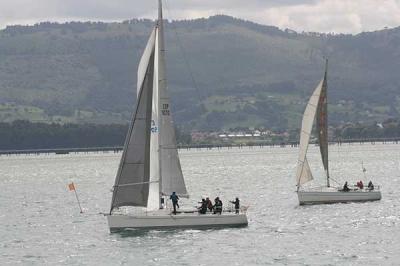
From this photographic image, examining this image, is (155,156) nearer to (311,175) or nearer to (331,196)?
(331,196)

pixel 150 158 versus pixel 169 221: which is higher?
pixel 150 158

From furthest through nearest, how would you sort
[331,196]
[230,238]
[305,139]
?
1. [305,139]
2. [331,196]
3. [230,238]

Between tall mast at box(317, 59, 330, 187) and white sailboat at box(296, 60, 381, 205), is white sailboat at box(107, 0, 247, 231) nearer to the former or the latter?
white sailboat at box(296, 60, 381, 205)

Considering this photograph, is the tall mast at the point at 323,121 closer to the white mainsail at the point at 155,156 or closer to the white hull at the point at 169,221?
the white hull at the point at 169,221

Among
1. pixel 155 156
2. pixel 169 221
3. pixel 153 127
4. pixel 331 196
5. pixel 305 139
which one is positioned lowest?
pixel 169 221

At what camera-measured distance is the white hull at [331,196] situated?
90688 millimetres

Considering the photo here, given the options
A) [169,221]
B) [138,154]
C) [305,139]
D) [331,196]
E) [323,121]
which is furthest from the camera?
[323,121]

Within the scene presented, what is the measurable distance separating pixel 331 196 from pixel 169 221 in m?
26.6

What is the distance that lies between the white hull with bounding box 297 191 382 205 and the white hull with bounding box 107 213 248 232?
2143 centimetres

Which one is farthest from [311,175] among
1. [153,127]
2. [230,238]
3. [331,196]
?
[153,127]

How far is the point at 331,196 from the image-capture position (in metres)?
91.1

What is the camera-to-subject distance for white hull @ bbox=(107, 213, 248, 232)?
223 ft

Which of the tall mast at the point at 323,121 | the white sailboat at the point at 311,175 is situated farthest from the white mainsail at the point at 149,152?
the tall mast at the point at 323,121

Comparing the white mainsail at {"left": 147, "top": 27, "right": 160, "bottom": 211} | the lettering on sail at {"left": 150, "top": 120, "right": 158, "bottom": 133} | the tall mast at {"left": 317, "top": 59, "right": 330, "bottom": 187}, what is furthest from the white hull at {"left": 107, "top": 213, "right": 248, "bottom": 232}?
the tall mast at {"left": 317, "top": 59, "right": 330, "bottom": 187}
